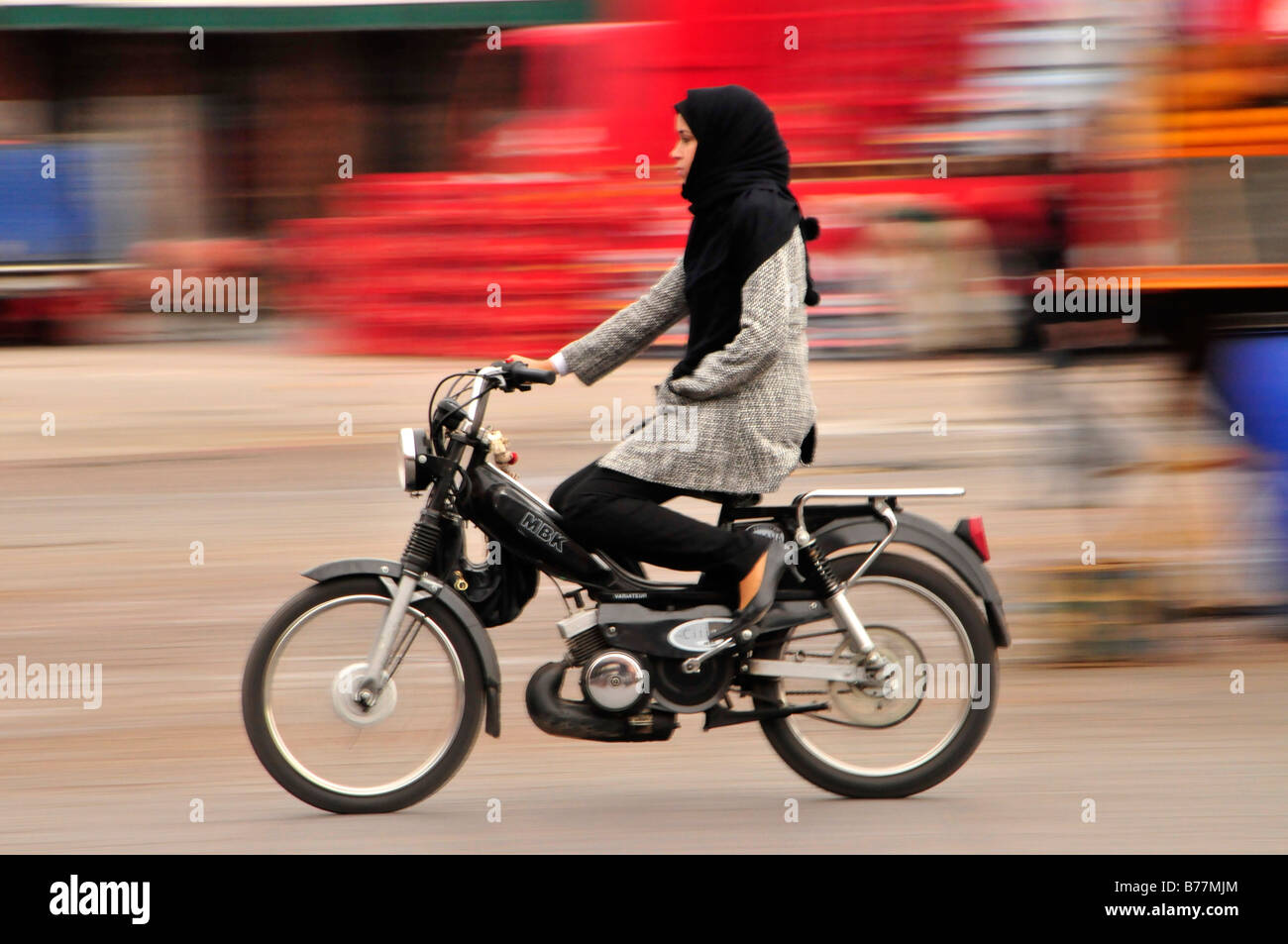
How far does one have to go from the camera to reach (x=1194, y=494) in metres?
6.07

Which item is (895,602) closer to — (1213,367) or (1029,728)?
(1029,728)

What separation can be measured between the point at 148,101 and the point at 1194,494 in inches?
634

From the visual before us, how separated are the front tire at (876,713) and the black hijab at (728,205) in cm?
76

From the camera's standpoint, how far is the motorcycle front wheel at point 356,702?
4.24 meters

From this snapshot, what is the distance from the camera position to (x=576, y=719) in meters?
4.23

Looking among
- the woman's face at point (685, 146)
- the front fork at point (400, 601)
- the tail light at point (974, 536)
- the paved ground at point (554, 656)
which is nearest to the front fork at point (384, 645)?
the front fork at point (400, 601)

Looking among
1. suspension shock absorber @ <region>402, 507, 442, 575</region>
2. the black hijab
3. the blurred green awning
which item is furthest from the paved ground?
the blurred green awning

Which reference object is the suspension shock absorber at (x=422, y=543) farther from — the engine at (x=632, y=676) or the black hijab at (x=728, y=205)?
the black hijab at (x=728, y=205)

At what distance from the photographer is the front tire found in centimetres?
432

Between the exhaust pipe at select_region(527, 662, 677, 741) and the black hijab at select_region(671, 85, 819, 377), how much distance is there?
0.90 m

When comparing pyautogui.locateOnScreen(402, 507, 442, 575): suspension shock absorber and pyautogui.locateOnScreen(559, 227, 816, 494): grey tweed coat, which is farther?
pyautogui.locateOnScreen(402, 507, 442, 575): suspension shock absorber

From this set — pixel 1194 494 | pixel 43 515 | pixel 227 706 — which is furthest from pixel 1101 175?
pixel 43 515

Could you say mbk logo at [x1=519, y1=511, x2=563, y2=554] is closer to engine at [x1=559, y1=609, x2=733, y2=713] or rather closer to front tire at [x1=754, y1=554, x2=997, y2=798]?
engine at [x1=559, y1=609, x2=733, y2=713]

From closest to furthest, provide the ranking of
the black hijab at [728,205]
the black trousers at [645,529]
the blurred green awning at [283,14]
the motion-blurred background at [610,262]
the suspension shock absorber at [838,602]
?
1. the black hijab at [728,205]
2. the black trousers at [645,529]
3. the suspension shock absorber at [838,602]
4. the motion-blurred background at [610,262]
5. the blurred green awning at [283,14]
